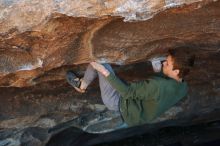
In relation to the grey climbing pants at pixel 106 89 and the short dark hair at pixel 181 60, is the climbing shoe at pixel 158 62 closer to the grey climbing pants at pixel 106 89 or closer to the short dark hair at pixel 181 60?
the short dark hair at pixel 181 60

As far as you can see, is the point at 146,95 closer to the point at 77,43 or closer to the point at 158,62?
the point at 158,62

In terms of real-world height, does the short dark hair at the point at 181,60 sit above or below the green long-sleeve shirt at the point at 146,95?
above

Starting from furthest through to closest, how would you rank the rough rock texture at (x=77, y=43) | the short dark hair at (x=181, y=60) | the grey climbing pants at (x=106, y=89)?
the grey climbing pants at (x=106, y=89) < the short dark hair at (x=181, y=60) < the rough rock texture at (x=77, y=43)

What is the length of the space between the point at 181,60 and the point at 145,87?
0.26 meters

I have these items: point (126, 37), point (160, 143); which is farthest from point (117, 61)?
point (160, 143)

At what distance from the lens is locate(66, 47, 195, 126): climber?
2760 mm

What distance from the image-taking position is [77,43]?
2.54 meters

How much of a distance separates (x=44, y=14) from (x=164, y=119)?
2528 millimetres

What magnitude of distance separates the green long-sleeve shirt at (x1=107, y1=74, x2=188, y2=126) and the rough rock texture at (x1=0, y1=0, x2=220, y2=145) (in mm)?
176

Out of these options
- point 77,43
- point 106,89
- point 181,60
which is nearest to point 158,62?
point 181,60

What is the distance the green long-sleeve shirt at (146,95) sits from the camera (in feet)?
9.07

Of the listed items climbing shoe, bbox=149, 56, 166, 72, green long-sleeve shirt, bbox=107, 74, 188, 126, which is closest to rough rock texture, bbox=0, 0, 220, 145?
climbing shoe, bbox=149, 56, 166, 72

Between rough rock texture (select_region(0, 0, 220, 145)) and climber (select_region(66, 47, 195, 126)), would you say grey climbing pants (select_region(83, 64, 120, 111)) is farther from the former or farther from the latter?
rough rock texture (select_region(0, 0, 220, 145))

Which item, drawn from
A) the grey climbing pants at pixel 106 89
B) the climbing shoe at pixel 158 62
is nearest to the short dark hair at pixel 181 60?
the climbing shoe at pixel 158 62
